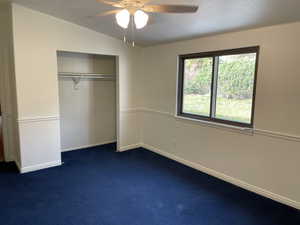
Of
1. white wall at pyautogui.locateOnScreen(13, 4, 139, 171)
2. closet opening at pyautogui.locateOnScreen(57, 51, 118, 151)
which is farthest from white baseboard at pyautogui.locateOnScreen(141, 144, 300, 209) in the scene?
white wall at pyautogui.locateOnScreen(13, 4, 139, 171)

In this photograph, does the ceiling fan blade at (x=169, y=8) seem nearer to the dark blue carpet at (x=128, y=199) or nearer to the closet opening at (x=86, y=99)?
the dark blue carpet at (x=128, y=199)

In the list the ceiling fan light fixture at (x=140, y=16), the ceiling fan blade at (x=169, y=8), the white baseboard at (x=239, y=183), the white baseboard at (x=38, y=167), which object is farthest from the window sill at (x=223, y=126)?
the white baseboard at (x=38, y=167)

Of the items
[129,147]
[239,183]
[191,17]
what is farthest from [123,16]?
[129,147]

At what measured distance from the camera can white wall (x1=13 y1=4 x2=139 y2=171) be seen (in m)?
3.36

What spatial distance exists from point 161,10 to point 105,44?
2.46 meters

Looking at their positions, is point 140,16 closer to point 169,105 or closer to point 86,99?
point 169,105

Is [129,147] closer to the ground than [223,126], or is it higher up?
closer to the ground

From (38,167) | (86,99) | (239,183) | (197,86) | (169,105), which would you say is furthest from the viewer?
(86,99)

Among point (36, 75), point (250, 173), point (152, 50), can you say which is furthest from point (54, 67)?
point (250, 173)

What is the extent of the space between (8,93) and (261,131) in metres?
4.18

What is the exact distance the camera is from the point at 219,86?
3.49 meters

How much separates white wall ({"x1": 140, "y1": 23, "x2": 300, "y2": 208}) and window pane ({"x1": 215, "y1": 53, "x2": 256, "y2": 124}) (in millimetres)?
191

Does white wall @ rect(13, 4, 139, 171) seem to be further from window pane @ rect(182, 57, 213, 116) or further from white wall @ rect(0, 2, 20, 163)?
window pane @ rect(182, 57, 213, 116)

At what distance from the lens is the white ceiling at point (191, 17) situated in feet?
7.45
